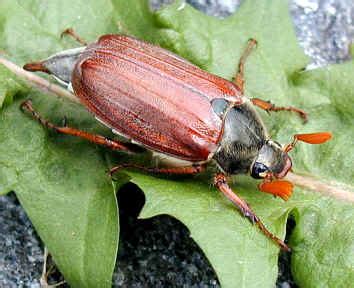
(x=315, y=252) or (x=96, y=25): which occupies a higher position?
(x=96, y=25)

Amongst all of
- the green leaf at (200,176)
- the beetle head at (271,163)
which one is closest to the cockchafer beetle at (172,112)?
the beetle head at (271,163)

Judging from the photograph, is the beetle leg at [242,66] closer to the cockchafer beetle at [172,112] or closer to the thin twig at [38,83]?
the cockchafer beetle at [172,112]

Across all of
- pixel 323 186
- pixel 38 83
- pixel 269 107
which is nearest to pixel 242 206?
pixel 323 186

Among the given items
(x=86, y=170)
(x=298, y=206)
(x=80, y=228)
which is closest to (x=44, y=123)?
(x=86, y=170)

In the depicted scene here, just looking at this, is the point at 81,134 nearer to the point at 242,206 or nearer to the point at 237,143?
the point at 237,143

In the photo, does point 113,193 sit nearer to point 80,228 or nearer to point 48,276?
point 80,228
